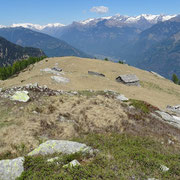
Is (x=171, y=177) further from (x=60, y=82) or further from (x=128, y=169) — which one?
(x=60, y=82)

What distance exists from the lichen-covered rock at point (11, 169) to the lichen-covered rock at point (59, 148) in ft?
4.49

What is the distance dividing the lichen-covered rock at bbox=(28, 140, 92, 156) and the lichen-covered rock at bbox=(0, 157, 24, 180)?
1368 millimetres

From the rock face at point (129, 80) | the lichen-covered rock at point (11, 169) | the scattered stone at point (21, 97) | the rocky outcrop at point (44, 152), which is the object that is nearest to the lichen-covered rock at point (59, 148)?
the rocky outcrop at point (44, 152)

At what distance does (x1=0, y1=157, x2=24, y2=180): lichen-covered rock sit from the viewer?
7922 mm

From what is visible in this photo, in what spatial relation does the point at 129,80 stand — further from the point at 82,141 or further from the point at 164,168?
the point at 164,168

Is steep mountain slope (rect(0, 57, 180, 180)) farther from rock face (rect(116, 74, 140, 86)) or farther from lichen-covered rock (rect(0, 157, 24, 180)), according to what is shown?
rock face (rect(116, 74, 140, 86))

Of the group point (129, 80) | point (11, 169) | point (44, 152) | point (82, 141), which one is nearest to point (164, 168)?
point (82, 141)

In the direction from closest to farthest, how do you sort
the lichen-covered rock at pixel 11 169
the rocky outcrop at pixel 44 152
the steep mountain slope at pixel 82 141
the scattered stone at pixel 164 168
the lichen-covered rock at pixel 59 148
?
the lichen-covered rock at pixel 11 169 < the rocky outcrop at pixel 44 152 < the steep mountain slope at pixel 82 141 < the scattered stone at pixel 164 168 < the lichen-covered rock at pixel 59 148

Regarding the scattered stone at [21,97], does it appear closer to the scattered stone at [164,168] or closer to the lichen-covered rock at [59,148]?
the lichen-covered rock at [59,148]

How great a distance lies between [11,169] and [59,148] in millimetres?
3020

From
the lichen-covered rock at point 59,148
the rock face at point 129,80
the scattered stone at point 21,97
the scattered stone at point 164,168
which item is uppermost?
the scattered stone at point 21,97

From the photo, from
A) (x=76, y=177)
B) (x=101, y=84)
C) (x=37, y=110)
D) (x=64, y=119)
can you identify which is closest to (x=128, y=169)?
(x=76, y=177)

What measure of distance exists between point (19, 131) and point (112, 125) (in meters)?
8.73

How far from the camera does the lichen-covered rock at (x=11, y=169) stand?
7.92 m
